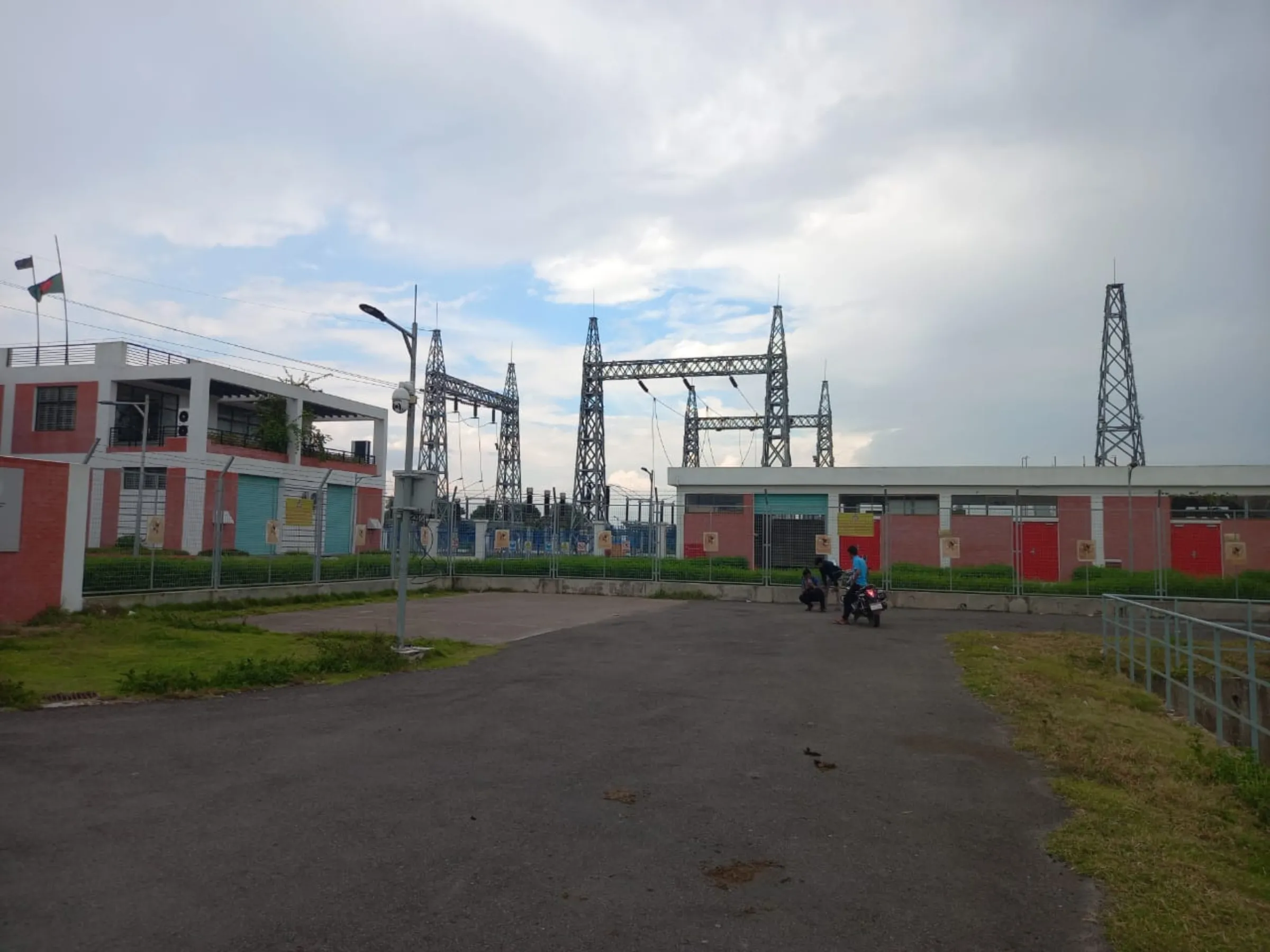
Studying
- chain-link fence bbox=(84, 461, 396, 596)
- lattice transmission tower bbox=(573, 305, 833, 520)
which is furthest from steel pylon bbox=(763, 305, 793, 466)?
chain-link fence bbox=(84, 461, 396, 596)

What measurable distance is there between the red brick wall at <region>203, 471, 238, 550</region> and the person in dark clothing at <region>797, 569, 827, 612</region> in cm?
1334

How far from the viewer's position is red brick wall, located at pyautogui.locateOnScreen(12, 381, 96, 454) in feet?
121

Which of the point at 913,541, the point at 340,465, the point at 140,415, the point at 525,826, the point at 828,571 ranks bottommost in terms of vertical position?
the point at 525,826

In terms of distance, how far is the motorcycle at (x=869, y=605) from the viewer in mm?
18031

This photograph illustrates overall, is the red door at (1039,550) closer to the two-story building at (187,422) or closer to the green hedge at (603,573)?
the green hedge at (603,573)

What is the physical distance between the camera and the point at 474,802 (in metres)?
5.88

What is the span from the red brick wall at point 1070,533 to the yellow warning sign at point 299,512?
785 inches

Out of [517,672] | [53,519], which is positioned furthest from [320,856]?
[53,519]

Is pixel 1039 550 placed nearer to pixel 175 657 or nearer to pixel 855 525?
pixel 855 525

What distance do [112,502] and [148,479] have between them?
0.83 m

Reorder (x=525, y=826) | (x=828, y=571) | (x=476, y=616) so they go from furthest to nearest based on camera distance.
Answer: (x=828, y=571) < (x=476, y=616) < (x=525, y=826)

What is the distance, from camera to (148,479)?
61.7ft

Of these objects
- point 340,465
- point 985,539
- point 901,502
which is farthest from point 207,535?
point 340,465

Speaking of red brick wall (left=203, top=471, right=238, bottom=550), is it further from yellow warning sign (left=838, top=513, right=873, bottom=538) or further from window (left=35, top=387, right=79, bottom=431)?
window (left=35, top=387, right=79, bottom=431)
